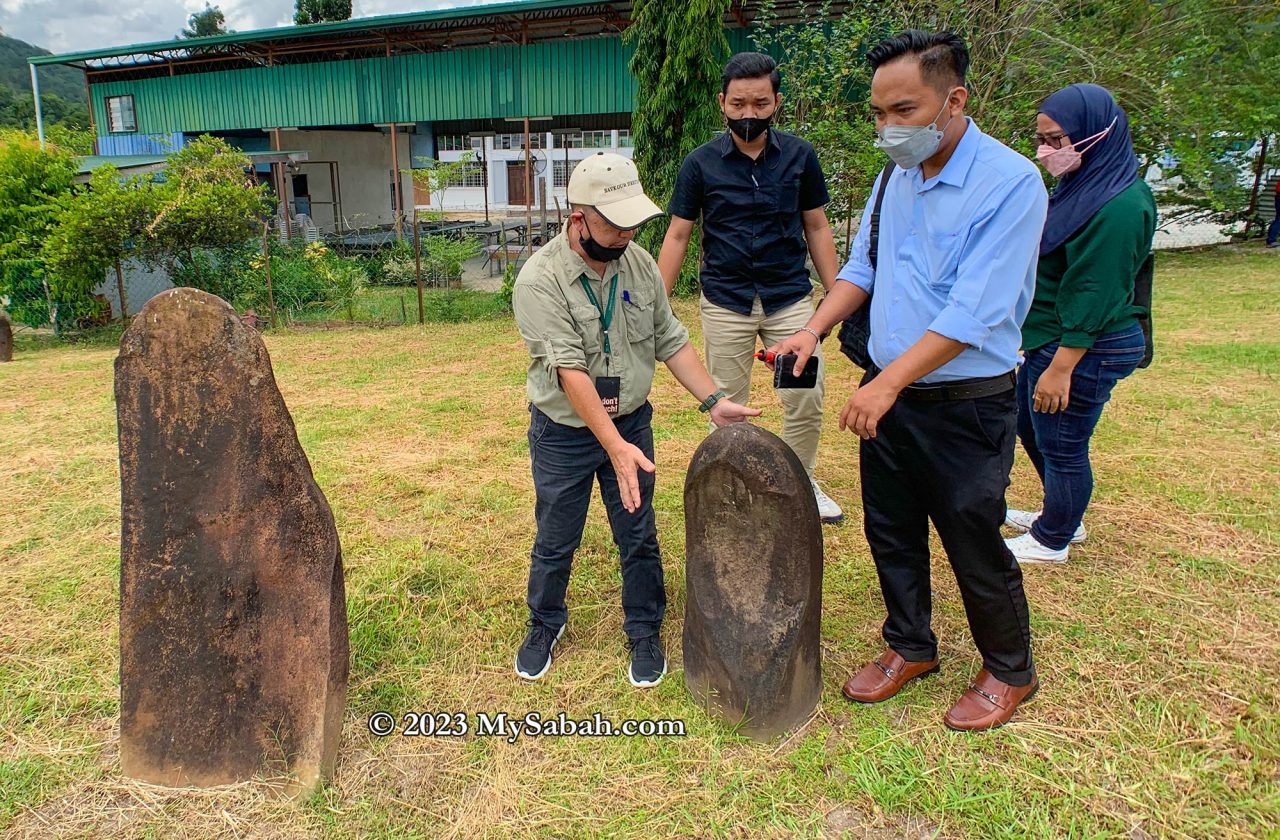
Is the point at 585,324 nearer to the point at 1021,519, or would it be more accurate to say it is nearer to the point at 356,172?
the point at 1021,519

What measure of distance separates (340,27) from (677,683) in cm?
1841

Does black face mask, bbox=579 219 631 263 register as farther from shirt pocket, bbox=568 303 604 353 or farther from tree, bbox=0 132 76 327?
tree, bbox=0 132 76 327

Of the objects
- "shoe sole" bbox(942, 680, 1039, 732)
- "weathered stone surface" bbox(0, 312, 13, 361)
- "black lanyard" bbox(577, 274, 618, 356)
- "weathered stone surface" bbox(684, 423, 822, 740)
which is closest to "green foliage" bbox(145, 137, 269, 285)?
"weathered stone surface" bbox(0, 312, 13, 361)

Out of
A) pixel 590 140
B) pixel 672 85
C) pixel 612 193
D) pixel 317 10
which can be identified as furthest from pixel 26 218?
pixel 317 10

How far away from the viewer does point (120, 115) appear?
23.2m

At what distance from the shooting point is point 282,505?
245cm

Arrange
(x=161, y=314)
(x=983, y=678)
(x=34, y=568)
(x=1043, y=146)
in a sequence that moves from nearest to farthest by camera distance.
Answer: (x=161, y=314) < (x=983, y=678) < (x=1043, y=146) < (x=34, y=568)

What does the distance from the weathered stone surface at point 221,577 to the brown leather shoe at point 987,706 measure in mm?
1952

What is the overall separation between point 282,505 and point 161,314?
63cm

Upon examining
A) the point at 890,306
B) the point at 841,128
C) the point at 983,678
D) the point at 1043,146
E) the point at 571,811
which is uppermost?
the point at 841,128

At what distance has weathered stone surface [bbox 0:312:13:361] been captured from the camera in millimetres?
9500

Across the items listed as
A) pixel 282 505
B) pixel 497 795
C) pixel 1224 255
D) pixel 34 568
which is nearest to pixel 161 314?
pixel 282 505

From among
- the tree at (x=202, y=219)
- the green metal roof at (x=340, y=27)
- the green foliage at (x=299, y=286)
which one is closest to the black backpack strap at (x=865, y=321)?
the green foliage at (x=299, y=286)

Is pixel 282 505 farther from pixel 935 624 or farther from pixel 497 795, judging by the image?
pixel 935 624
